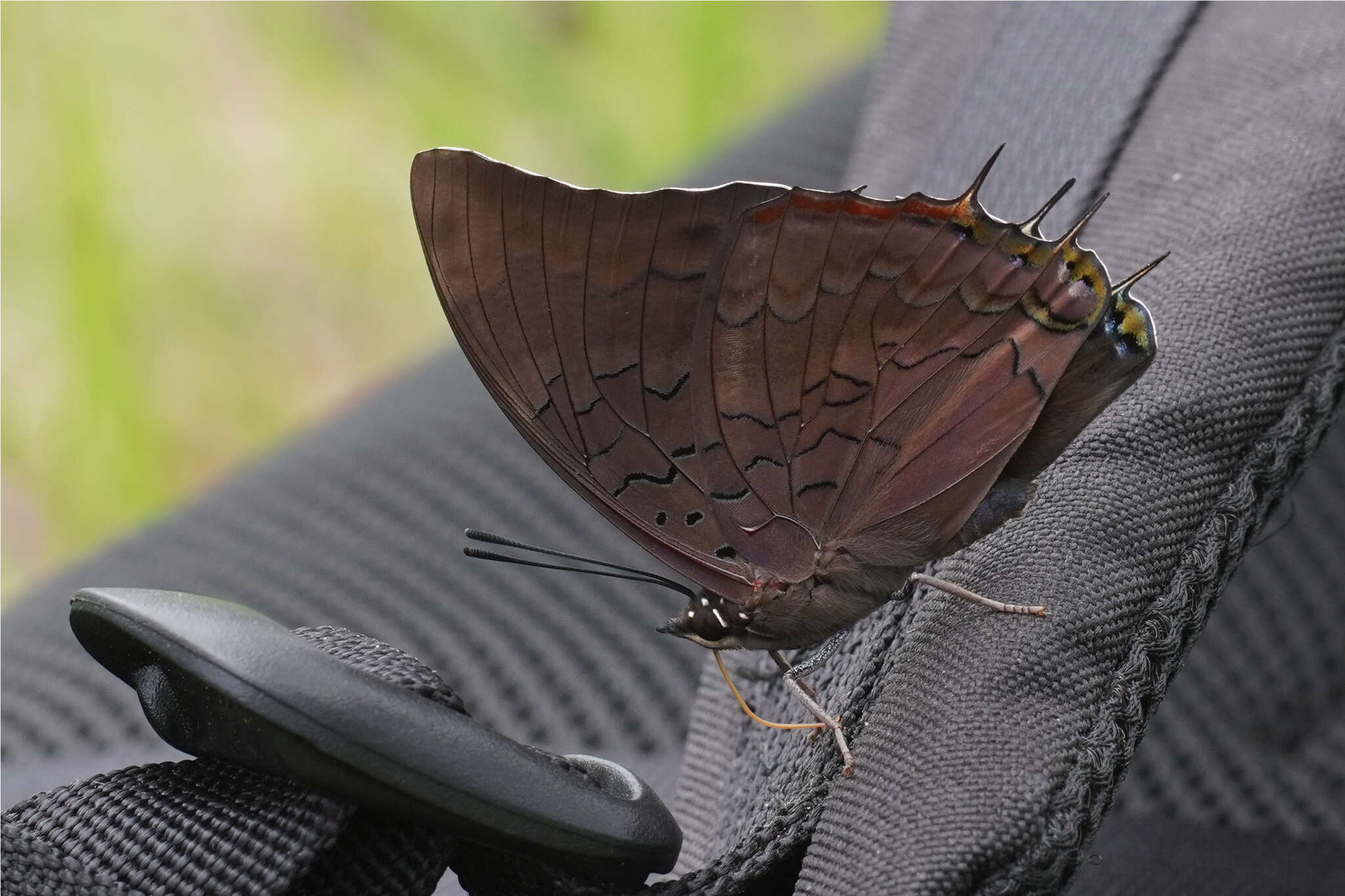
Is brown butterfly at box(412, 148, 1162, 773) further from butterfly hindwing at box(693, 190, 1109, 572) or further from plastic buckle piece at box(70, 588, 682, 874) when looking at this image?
plastic buckle piece at box(70, 588, 682, 874)

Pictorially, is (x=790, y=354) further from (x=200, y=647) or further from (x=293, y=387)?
(x=293, y=387)

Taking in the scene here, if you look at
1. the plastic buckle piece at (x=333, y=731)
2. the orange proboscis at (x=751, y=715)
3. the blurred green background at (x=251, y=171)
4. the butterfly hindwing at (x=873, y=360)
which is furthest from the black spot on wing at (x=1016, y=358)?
the blurred green background at (x=251, y=171)

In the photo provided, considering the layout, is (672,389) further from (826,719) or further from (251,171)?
(251,171)

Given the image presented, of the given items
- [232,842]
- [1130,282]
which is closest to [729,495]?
[1130,282]

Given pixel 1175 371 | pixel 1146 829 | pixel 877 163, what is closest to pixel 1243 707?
pixel 1146 829

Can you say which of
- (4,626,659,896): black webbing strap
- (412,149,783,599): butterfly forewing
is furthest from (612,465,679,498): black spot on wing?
(4,626,659,896): black webbing strap

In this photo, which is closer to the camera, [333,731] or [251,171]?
[333,731]
